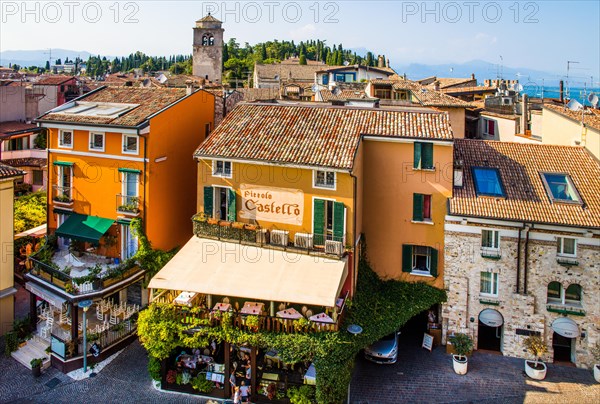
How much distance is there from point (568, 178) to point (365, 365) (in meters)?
13.2

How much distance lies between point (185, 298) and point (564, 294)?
17097mm

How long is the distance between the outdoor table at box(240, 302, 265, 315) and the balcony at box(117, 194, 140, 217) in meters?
8.41

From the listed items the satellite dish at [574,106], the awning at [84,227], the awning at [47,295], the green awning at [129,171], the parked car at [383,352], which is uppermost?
the satellite dish at [574,106]

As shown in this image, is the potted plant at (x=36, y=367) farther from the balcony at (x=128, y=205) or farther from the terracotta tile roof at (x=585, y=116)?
the terracotta tile roof at (x=585, y=116)

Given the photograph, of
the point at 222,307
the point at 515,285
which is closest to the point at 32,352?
the point at 222,307

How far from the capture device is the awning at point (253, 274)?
21.7 meters

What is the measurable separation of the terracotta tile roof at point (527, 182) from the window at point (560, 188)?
246 mm

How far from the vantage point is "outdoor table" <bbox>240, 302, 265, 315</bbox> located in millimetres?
22297

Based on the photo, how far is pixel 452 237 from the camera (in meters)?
25.4

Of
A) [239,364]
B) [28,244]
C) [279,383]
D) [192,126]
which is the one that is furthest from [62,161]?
[279,383]

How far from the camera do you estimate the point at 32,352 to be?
25.8 m

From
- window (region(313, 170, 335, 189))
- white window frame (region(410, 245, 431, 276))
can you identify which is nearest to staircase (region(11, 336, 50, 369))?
window (region(313, 170, 335, 189))

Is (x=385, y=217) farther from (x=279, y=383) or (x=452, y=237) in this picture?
(x=279, y=383)

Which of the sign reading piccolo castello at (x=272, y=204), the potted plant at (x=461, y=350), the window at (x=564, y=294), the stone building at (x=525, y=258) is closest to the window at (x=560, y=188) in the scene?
the stone building at (x=525, y=258)
